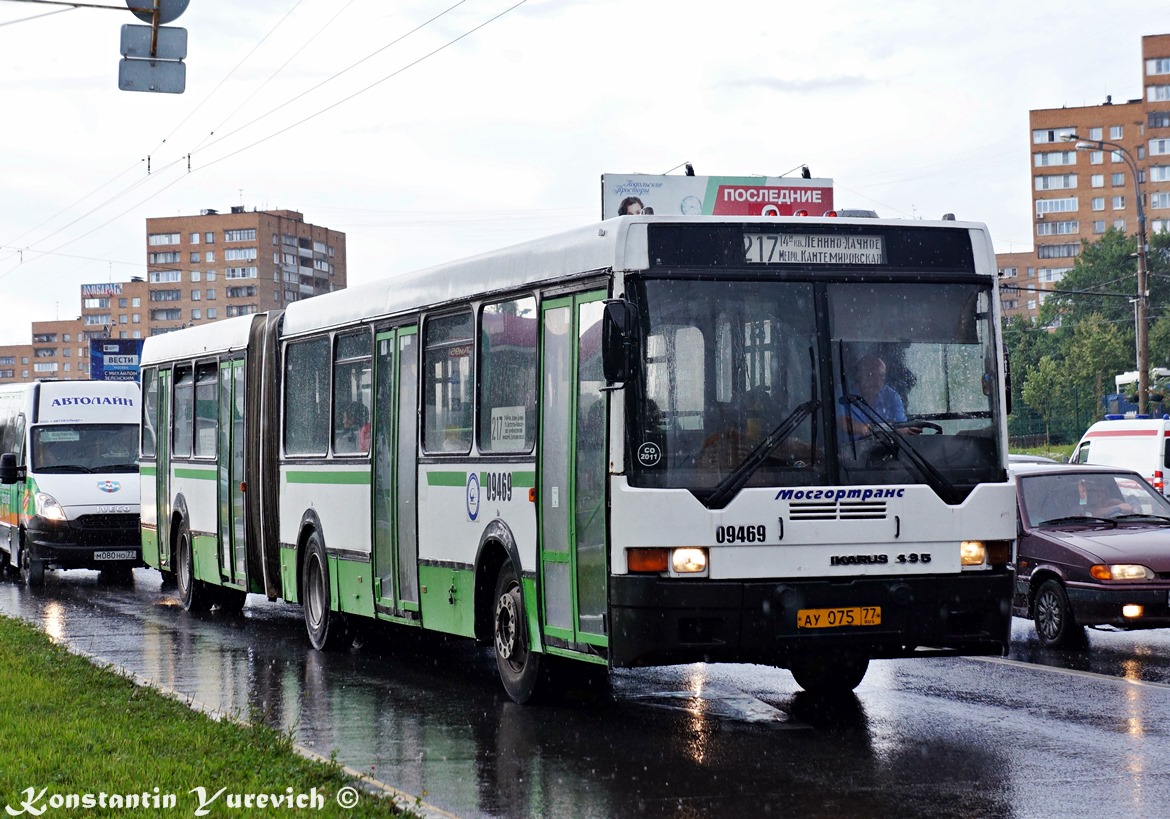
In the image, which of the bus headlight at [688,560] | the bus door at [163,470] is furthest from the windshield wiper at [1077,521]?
the bus door at [163,470]

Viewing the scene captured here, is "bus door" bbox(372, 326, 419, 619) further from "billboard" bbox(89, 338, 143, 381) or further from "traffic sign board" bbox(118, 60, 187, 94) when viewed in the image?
"billboard" bbox(89, 338, 143, 381)

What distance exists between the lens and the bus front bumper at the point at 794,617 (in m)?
9.91

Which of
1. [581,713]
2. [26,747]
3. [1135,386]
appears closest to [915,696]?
[581,713]

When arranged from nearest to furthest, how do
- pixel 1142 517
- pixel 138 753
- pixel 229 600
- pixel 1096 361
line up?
pixel 138 753, pixel 1142 517, pixel 229 600, pixel 1096 361

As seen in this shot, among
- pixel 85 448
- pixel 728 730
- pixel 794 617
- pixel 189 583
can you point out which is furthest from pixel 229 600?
pixel 794 617

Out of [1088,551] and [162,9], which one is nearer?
[162,9]

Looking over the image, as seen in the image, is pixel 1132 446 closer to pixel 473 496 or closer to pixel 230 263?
pixel 473 496

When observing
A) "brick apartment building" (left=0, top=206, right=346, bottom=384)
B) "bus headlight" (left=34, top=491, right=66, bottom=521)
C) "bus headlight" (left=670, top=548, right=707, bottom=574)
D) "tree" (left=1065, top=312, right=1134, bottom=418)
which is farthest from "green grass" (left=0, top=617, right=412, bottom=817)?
"brick apartment building" (left=0, top=206, right=346, bottom=384)

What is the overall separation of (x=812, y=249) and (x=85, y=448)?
1787 cm

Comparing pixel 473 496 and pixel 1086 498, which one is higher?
pixel 473 496

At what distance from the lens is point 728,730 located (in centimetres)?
1063

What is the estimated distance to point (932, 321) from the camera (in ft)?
34.2

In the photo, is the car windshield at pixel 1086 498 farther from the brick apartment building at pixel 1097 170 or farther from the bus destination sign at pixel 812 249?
the brick apartment building at pixel 1097 170

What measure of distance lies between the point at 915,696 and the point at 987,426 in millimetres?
2497
